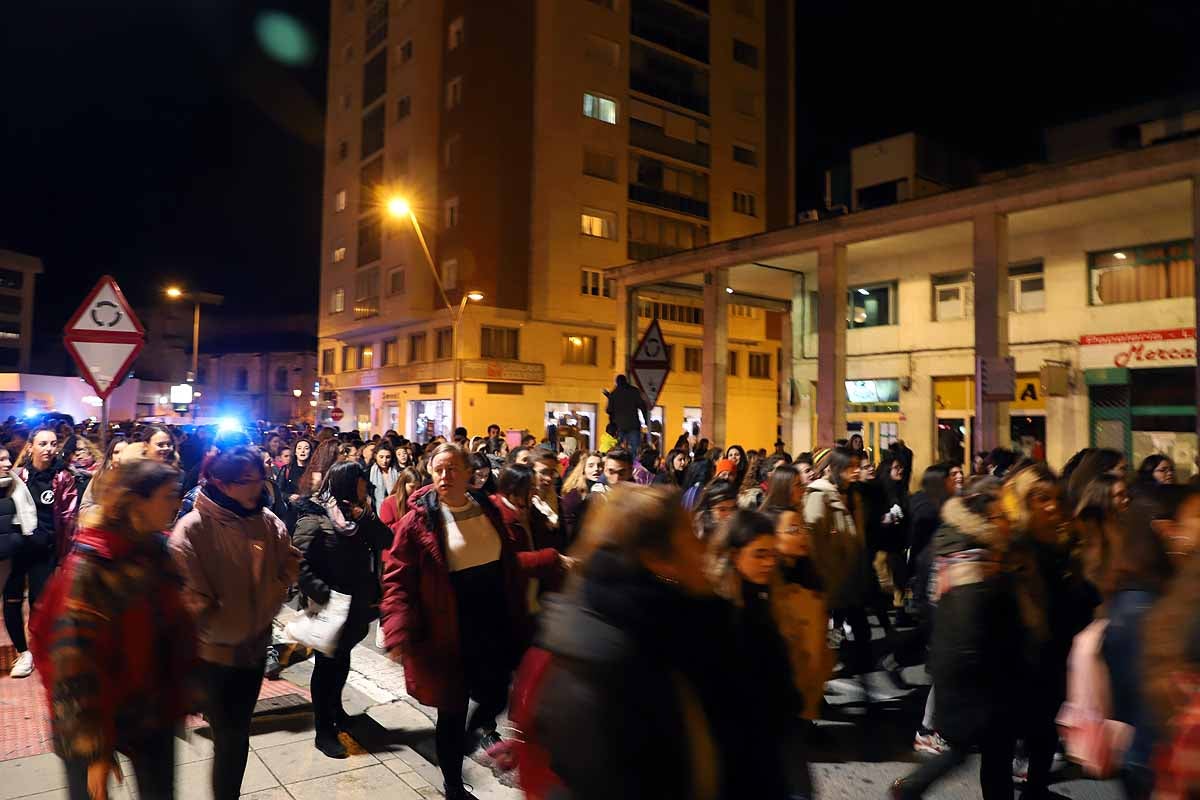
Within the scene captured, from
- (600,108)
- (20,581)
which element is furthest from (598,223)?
(20,581)

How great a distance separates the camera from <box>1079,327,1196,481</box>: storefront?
16.7 m

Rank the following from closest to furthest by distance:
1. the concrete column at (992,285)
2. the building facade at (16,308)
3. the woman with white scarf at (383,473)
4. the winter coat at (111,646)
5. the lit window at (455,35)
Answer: the winter coat at (111,646)
the woman with white scarf at (383,473)
the concrete column at (992,285)
the lit window at (455,35)
the building facade at (16,308)

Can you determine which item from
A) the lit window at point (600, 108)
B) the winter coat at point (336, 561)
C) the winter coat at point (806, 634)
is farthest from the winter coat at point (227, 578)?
the lit window at point (600, 108)

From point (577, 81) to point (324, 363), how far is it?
22.5 meters

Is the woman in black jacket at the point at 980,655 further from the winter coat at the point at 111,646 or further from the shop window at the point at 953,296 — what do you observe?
the shop window at the point at 953,296

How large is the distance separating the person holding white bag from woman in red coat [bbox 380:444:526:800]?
0.57 metres

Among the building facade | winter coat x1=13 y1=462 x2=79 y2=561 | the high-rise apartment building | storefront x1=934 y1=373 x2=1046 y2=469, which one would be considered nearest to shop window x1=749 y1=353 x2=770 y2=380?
the high-rise apartment building

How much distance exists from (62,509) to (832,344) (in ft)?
55.6

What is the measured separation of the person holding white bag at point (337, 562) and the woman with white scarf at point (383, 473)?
5.61 metres

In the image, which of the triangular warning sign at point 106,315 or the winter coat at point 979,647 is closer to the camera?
the winter coat at point 979,647

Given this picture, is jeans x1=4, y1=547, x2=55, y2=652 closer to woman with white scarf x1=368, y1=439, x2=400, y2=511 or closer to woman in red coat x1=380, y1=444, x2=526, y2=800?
woman in red coat x1=380, y1=444, x2=526, y2=800

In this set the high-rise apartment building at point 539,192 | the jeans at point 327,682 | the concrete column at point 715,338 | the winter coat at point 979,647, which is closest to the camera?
the winter coat at point 979,647

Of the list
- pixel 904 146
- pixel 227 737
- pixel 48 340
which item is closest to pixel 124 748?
pixel 227 737

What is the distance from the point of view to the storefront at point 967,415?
1877 centimetres
